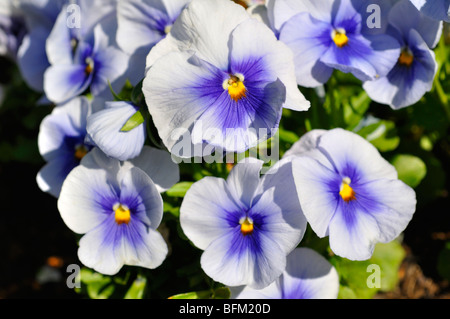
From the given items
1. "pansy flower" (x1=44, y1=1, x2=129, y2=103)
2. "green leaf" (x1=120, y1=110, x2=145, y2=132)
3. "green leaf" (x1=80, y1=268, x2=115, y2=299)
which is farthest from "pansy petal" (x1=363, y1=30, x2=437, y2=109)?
"green leaf" (x1=80, y1=268, x2=115, y2=299)

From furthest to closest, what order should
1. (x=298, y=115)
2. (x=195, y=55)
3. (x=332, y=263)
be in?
(x=298, y=115) < (x=332, y=263) < (x=195, y=55)

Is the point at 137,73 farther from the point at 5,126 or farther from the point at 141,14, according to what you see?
the point at 5,126

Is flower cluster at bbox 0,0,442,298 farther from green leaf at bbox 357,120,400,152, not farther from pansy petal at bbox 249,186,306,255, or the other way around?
green leaf at bbox 357,120,400,152

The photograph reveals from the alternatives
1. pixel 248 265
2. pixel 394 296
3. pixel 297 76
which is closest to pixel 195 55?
pixel 297 76

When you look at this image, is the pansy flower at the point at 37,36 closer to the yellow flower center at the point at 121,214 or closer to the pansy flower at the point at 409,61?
the yellow flower center at the point at 121,214

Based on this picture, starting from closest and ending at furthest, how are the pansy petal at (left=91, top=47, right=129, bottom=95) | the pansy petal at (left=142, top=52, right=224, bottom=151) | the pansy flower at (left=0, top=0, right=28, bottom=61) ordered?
the pansy petal at (left=142, top=52, right=224, bottom=151)
the pansy petal at (left=91, top=47, right=129, bottom=95)
the pansy flower at (left=0, top=0, right=28, bottom=61)

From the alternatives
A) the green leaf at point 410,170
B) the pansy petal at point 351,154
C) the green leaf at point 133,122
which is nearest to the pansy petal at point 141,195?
the green leaf at point 133,122
